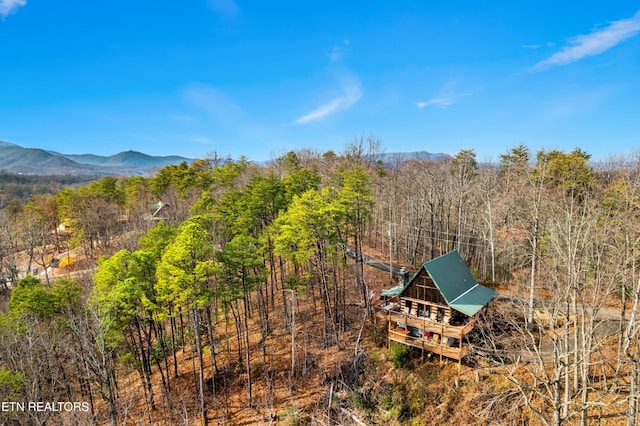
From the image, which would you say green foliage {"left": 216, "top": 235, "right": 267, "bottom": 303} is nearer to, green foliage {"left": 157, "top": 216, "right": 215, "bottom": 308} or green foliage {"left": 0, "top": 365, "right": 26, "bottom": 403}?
green foliage {"left": 157, "top": 216, "right": 215, "bottom": 308}

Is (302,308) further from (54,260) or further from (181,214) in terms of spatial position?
(54,260)

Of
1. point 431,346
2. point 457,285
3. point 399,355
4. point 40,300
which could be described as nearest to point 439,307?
point 457,285

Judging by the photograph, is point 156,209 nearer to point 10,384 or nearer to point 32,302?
point 32,302

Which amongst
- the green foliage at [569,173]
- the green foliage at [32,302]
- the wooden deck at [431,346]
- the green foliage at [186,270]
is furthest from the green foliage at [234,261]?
the green foliage at [569,173]

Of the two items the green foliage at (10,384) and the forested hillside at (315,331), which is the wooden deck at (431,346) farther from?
the green foliage at (10,384)

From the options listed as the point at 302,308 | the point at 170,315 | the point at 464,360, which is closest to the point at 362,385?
the point at 464,360
